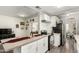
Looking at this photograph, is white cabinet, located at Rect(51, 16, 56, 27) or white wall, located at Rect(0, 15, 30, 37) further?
white cabinet, located at Rect(51, 16, 56, 27)

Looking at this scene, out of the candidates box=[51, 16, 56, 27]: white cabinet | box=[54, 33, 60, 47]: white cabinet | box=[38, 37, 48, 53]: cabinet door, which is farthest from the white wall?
box=[51, 16, 56, 27]: white cabinet

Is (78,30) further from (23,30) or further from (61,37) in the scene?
(23,30)

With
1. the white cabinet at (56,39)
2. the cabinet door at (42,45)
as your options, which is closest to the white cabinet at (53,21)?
the white cabinet at (56,39)

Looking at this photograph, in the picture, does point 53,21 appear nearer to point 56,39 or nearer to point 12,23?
point 56,39

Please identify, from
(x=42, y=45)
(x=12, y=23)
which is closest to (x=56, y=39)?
(x=42, y=45)

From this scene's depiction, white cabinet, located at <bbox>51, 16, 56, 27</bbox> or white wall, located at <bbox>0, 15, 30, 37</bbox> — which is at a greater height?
white cabinet, located at <bbox>51, 16, 56, 27</bbox>

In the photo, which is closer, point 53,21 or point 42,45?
point 42,45

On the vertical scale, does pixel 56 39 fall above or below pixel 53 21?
below

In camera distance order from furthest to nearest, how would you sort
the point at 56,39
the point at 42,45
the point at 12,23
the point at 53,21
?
the point at 53,21
the point at 56,39
the point at 42,45
the point at 12,23

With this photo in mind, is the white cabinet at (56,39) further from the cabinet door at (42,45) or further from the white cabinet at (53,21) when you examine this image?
the cabinet door at (42,45)

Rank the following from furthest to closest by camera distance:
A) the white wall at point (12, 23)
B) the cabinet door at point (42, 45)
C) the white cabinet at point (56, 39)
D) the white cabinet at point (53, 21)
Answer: the white cabinet at point (53, 21), the white cabinet at point (56, 39), the cabinet door at point (42, 45), the white wall at point (12, 23)

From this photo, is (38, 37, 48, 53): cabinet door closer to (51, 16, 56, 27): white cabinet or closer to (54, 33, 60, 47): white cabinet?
(54, 33, 60, 47): white cabinet
